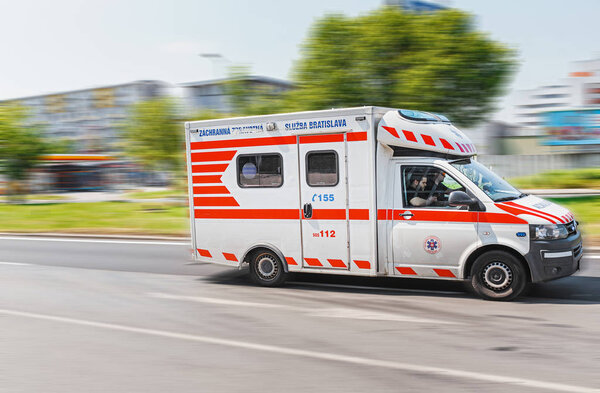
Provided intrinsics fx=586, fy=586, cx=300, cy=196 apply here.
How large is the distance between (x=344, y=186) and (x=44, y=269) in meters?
6.85

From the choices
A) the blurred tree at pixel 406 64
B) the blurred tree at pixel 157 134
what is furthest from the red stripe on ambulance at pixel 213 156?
the blurred tree at pixel 157 134

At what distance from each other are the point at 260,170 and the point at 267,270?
1562 mm

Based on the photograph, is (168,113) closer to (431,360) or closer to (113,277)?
(113,277)

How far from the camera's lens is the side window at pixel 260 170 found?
8.77 metres

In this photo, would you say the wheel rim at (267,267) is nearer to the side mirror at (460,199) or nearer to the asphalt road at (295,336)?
the asphalt road at (295,336)

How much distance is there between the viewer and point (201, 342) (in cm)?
613

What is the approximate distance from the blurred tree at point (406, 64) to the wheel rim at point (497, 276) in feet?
45.9

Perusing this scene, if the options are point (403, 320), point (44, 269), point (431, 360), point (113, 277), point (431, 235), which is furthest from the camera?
point (44, 269)

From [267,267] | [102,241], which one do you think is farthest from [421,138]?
[102,241]

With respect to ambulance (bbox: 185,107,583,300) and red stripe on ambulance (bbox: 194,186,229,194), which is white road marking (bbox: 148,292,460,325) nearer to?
ambulance (bbox: 185,107,583,300)

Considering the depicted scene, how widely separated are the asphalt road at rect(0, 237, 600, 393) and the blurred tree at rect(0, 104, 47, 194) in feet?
92.5

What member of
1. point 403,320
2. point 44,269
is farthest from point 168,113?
point 403,320

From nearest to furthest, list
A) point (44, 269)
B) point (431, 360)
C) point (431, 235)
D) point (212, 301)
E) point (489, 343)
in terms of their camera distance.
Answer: point (431, 360)
point (489, 343)
point (431, 235)
point (212, 301)
point (44, 269)

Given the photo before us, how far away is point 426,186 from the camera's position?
7859mm
